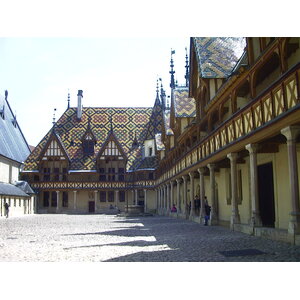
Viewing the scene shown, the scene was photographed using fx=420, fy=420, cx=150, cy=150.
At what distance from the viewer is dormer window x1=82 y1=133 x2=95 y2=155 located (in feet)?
196

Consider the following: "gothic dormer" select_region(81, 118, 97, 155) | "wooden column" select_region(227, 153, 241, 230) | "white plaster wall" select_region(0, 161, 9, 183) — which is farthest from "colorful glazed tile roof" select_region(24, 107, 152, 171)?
"wooden column" select_region(227, 153, 241, 230)

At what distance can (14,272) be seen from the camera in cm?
724

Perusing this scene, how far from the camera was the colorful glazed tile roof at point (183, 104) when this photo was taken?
32469mm

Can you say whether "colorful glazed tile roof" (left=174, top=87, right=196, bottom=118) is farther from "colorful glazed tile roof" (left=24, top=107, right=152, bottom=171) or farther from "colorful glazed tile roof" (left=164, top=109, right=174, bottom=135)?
"colorful glazed tile roof" (left=24, top=107, right=152, bottom=171)

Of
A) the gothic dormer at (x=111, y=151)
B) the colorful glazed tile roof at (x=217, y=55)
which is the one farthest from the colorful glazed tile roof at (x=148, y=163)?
the colorful glazed tile roof at (x=217, y=55)

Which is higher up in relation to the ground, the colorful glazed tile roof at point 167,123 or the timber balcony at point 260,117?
the colorful glazed tile roof at point 167,123

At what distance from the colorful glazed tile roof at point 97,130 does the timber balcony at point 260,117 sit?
39911mm

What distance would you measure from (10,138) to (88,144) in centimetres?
1085

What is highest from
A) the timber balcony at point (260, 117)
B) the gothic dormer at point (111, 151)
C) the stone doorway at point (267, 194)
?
the gothic dormer at point (111, 151)

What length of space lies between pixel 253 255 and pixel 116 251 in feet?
11.1

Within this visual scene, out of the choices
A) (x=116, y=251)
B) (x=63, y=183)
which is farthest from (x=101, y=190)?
(x=116, y=251)

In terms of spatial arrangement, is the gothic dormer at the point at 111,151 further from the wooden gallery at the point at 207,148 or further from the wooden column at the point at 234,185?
the wooden column at the point at 234,185

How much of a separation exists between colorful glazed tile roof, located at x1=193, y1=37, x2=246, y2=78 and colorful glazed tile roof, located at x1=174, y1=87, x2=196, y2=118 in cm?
906

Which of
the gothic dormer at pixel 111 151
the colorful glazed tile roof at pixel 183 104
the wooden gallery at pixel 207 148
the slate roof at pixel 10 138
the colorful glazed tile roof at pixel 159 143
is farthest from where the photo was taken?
the gothic dormer at pixel 111 151
